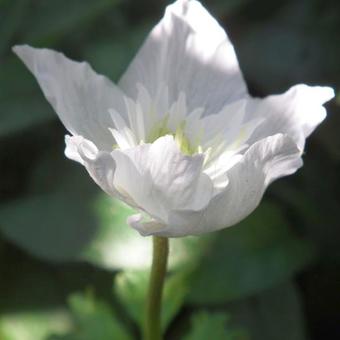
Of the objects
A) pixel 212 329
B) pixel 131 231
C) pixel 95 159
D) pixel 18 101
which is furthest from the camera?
pixel 18 101

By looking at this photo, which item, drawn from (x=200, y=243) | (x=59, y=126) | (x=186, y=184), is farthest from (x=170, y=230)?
(x=59, y=126)

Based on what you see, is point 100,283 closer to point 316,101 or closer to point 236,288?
point 236,288

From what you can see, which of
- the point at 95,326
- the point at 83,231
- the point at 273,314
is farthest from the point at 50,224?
the point at 273,314

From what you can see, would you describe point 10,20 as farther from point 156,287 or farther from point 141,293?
point 156,287

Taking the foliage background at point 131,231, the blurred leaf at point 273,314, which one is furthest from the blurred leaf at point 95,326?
the blurred leaf at point 273,314

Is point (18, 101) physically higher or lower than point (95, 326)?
higher
